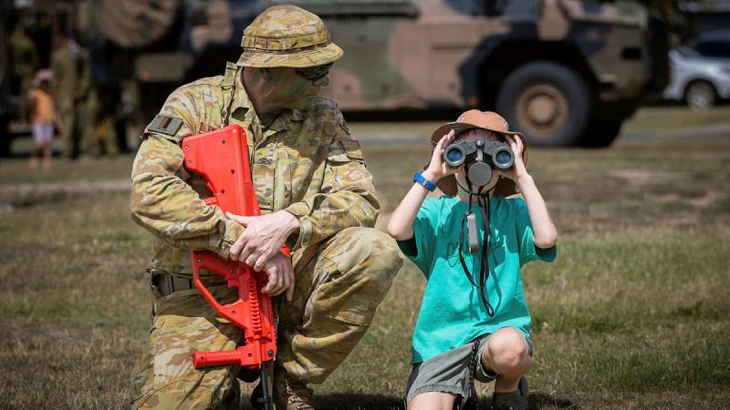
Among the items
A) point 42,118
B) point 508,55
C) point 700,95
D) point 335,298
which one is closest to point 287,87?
point 335,298

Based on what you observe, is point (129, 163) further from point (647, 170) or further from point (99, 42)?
point (647, 170)

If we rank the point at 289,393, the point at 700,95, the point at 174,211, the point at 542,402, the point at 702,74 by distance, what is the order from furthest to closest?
the point at 700,95
the point at 702,74
the point at 542,402
the point at 289,393
the point at 174,211

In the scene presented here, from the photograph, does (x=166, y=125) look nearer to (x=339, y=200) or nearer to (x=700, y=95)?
(x=339, y=200)

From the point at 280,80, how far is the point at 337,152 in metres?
0.35

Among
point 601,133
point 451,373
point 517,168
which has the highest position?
point 517,168

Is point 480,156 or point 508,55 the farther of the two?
point 508,55

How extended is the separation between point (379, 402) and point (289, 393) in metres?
0.56

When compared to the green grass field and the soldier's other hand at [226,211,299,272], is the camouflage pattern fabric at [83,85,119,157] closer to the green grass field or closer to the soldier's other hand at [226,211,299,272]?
the green grass field

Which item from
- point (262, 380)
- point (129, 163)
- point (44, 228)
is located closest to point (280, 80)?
point (262, 380)

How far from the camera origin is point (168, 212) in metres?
3.79

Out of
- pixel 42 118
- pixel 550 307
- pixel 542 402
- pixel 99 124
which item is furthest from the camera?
pixel 99 124

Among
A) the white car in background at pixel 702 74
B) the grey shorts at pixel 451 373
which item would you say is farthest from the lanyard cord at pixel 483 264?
the white car in background at pixel 702 74

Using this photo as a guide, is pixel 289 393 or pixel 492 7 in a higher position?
A: pixel 492 7

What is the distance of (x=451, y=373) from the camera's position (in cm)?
399
